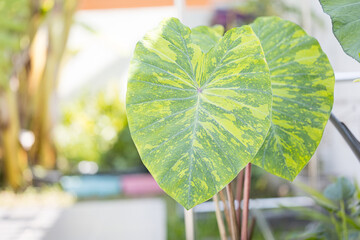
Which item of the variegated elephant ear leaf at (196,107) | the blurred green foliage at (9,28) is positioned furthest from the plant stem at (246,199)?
the blurred green foliage at (9,28)

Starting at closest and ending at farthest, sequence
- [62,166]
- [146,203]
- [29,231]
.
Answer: [29,231], [146,203], [62,166]

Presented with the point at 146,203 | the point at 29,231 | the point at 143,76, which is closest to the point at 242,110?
the point at 143,76

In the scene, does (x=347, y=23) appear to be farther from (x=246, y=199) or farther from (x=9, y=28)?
(x=9, y=28)

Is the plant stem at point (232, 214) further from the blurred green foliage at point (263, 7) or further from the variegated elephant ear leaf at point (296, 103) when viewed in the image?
the blurred green foliage at point (263, 7)

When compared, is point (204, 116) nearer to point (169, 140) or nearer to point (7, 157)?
point (169, 140)

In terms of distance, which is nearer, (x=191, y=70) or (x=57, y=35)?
(x=191, y=70)

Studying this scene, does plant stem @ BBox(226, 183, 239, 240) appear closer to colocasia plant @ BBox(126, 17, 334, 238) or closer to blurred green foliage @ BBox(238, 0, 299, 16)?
colocasia plant @ BBox(126, 17, 334, 238)
